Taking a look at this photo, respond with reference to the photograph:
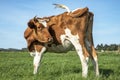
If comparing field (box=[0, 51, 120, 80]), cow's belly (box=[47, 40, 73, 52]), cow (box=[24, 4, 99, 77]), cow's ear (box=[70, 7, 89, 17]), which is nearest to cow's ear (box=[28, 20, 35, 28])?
cow (box=[24, 4, 99, 77])

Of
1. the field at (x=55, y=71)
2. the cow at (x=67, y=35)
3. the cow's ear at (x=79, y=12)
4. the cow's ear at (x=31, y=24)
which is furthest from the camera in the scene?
the cow's ear at (x=31, y=24)

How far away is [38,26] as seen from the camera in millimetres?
13062

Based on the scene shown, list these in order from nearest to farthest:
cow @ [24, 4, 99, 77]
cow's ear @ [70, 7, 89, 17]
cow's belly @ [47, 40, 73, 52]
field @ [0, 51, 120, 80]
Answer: field @ [0, 51, 120, 80]
cow @ [24, 4, 99, 77]
cow's ear @ [70, 7, 89, 17]
cow's belly @ [47, 40, 73, 52]

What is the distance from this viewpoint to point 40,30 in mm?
13062

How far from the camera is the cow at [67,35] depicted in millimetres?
12234

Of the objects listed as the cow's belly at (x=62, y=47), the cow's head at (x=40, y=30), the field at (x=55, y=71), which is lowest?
the field at (x=55, y=71)

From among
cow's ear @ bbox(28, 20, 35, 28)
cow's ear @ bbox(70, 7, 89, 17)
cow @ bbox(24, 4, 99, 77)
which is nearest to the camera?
cow @ bbox(24, 4, 99, 77)

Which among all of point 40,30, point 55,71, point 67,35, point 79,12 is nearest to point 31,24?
point 40,30

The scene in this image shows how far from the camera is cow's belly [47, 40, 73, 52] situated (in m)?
12.7

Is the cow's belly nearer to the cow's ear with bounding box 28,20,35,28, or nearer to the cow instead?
the cow

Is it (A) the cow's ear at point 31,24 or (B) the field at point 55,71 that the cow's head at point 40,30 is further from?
(B) the field at point 55,71

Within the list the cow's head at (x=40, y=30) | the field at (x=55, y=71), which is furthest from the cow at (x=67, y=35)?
the field at (x=55, y=71)

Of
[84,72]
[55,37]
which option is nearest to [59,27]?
[55,37]

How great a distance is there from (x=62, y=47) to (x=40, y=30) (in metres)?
1.20
